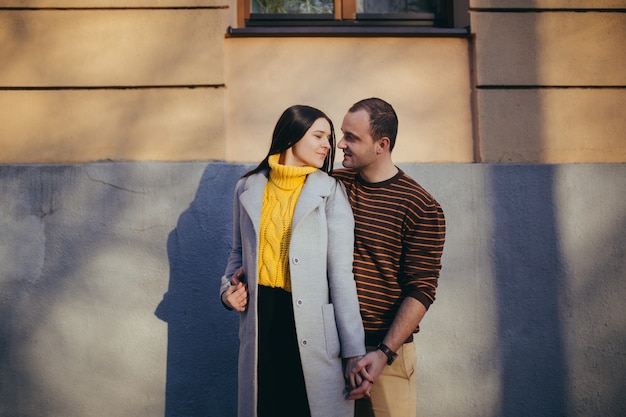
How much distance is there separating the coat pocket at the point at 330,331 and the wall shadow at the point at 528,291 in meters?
1.69

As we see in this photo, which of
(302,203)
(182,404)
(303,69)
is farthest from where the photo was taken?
(303,69)

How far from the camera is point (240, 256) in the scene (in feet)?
7.79

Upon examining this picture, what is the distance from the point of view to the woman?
80.4 inches

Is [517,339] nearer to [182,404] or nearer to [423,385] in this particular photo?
[423,385]

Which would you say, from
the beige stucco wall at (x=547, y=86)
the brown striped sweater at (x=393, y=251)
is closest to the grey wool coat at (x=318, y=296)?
the brown striped sweater at (x=393, y=251)

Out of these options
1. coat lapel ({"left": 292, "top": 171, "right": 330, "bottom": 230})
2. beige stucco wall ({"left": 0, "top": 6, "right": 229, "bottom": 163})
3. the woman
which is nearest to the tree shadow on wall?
beige stucco wall ({"left": 0, "top": 6, "right": 229, "bottom": 163})

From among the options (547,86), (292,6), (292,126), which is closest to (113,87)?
(292,6)

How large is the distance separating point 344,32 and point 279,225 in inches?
73.4

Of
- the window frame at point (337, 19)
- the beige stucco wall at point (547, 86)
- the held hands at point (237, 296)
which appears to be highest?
the window frame at point (337, 19)

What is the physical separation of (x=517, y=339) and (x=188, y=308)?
7.43 feet

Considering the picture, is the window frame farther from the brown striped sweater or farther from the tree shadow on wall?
the brown striped sweater

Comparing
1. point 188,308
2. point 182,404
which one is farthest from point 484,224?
point 182,404

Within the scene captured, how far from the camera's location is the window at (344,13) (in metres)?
3.63

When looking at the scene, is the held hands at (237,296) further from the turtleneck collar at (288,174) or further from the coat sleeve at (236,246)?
the turtleneck collar at (288,174)
